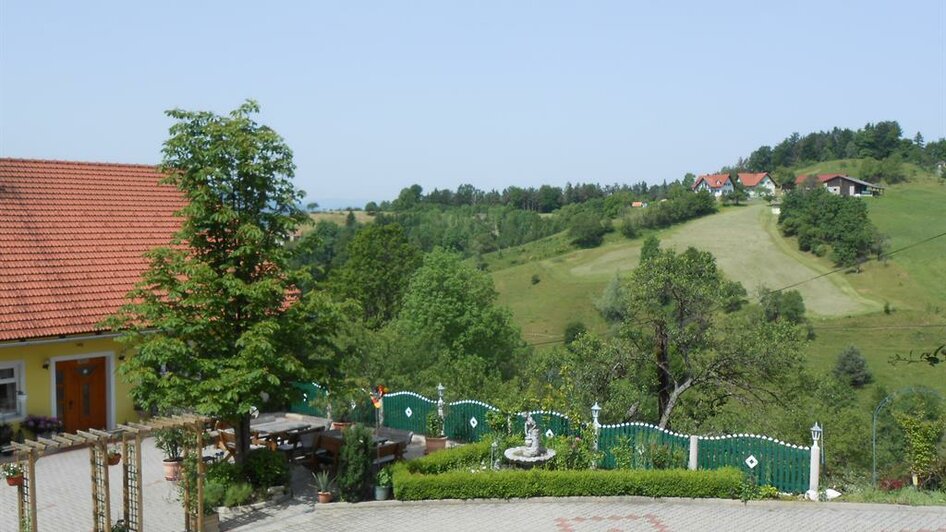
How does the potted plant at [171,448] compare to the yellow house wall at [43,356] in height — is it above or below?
below

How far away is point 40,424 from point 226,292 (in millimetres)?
6756

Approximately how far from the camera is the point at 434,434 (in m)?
19.2

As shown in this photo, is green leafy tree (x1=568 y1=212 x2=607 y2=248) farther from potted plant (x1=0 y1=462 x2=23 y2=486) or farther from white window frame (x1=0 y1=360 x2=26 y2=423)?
potted plant (x1=0 y1=462 x2=23 y2=486)

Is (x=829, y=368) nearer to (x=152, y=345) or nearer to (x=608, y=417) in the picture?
(x=608, y=417)

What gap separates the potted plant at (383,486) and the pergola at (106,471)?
11.3 feet

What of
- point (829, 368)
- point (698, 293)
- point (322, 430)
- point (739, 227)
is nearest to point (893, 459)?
point (698, 293)

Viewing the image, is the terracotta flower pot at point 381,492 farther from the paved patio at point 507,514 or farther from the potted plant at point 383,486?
the paved patio at point 507,514

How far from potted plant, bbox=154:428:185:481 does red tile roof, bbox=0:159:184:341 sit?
295cm

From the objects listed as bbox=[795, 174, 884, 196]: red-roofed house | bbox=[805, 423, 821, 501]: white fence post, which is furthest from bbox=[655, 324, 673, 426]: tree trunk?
bbox=[795, 174, 884, 196]: red-roofed house

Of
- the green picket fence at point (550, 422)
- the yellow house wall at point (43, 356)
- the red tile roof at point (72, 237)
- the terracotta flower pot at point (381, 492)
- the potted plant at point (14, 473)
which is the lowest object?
the terracotta flower pot at point (381, 492)

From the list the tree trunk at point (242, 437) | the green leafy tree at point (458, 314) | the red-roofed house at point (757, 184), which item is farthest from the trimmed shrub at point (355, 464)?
the red-roofed house at point (757, 184)

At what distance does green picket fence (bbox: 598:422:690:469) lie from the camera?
1691 centimetres

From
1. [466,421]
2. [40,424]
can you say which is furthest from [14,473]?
[466,421]

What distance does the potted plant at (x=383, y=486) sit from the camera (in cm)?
1577
